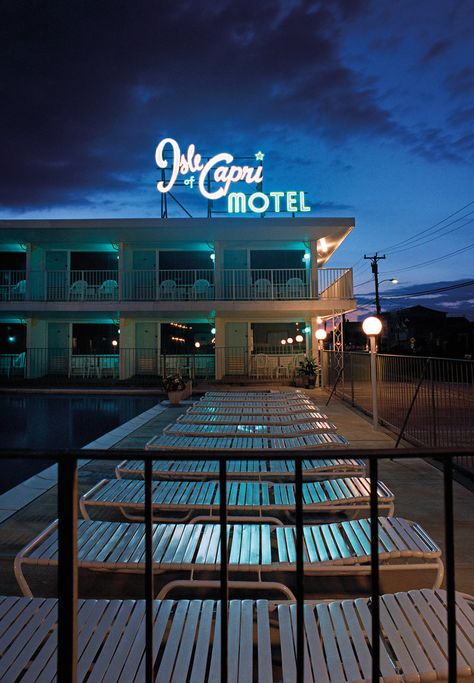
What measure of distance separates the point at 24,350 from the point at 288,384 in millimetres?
14133

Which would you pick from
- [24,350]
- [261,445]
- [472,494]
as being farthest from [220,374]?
[472,494]

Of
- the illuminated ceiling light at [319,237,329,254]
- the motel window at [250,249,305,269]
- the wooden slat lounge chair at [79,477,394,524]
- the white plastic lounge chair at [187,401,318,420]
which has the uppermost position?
the illuminated ceiling light at [319,237,329,254]

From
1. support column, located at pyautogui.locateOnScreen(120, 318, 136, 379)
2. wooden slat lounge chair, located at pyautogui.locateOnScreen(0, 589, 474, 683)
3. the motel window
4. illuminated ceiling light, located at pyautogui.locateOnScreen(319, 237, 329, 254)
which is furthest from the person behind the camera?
the motel window

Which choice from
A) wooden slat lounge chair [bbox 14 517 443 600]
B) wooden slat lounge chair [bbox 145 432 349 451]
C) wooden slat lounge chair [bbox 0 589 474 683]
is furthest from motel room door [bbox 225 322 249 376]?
wooden slat lounge chair [bbox 0 589 474 683]

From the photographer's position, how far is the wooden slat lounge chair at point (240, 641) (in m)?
1.75

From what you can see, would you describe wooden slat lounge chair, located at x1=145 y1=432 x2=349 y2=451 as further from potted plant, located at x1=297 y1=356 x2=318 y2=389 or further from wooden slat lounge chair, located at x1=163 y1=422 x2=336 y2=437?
potted plant, located at x1=297 y1=356 x2=318 y2=389

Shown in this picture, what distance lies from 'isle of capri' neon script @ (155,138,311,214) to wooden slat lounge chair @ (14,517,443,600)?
58.0 feet

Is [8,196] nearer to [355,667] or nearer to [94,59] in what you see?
[94,59]

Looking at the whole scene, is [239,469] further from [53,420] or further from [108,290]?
[108,290]

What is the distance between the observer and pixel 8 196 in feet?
131

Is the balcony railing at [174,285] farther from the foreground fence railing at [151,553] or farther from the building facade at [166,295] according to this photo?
the foreground fence railing at [151,553]

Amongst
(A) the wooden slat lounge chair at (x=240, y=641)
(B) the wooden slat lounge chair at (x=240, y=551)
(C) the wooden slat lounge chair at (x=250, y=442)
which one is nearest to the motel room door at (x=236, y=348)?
(C) the wooden slat lounge chair at (x=250, y=442)

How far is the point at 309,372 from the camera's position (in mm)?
17219

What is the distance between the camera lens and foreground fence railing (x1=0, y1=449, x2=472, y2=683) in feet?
4.91
